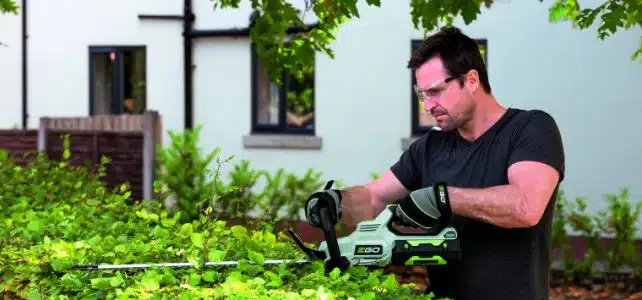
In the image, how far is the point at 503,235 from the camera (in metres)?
3.87

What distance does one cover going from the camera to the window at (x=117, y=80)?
1623cm

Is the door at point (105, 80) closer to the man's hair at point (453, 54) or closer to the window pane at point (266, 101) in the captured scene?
the window pane at point (266, 101)

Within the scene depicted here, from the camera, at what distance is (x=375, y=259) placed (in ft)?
11.6

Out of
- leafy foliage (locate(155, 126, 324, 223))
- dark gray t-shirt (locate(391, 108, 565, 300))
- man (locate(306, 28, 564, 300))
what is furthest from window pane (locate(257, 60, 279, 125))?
dark gray t-shirt (locate(391, 108, 565, 300))

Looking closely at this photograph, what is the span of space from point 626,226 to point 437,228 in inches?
264

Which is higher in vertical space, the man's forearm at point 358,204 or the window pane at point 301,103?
the window pane at point 301,103

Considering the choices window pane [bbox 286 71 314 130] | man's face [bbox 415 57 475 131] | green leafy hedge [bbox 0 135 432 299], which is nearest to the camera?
green leafy hedge [bbox 0 135 432 299]

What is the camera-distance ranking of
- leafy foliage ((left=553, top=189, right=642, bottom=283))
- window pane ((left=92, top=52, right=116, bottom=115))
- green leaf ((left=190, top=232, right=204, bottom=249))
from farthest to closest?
1. window pane ((left=92, top=52, right=116, bottom=115))
2. leafy foliage ((left=553, top=189, right=642, bottom=283))
3. green leaf ((left=190, top=232, right=204, bottom=249))

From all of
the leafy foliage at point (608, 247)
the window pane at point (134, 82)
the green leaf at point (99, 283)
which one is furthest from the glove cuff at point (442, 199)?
the window pane at point (134, 82)

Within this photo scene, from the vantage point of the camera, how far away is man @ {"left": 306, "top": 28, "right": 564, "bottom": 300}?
12.1ft

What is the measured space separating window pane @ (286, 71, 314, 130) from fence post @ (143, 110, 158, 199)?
3510mm

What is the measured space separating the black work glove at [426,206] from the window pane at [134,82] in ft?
42.5

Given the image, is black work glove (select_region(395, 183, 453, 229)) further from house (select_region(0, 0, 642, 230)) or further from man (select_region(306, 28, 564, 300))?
house (select_region(0, 0, 642, 230))

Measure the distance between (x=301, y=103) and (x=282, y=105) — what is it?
0.93ft
